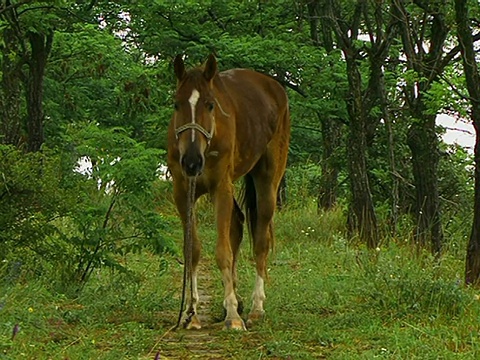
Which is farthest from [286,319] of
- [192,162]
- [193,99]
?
[193,99]

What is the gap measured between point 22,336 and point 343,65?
1227 centimetres

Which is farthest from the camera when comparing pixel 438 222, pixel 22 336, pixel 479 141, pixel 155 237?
pixel 438 222

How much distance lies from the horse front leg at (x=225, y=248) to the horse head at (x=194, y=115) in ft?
1.69

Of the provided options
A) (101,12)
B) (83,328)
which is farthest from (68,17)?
(83,328)

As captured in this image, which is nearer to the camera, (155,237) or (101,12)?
(155,237)

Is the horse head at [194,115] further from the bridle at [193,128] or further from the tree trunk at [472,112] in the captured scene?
the tree trunk at [472,112]

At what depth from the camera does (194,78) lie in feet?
23.5

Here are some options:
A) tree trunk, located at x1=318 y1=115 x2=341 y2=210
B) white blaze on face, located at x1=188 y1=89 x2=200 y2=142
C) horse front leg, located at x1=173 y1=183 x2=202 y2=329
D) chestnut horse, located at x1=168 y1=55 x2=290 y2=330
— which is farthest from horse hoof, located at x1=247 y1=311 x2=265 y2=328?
tree trunk, located at x1=318 y1=115 x2=341 y2=210

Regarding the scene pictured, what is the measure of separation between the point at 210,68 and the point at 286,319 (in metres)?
2.15

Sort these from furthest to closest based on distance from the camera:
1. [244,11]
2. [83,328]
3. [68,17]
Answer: [244,11] → [68,17] → [83,328]

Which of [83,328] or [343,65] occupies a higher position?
[343,65]

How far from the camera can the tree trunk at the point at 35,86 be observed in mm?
16266

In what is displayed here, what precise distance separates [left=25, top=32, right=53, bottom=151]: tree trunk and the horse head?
959cm

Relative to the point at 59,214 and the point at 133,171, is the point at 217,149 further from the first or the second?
the point at 59,214
